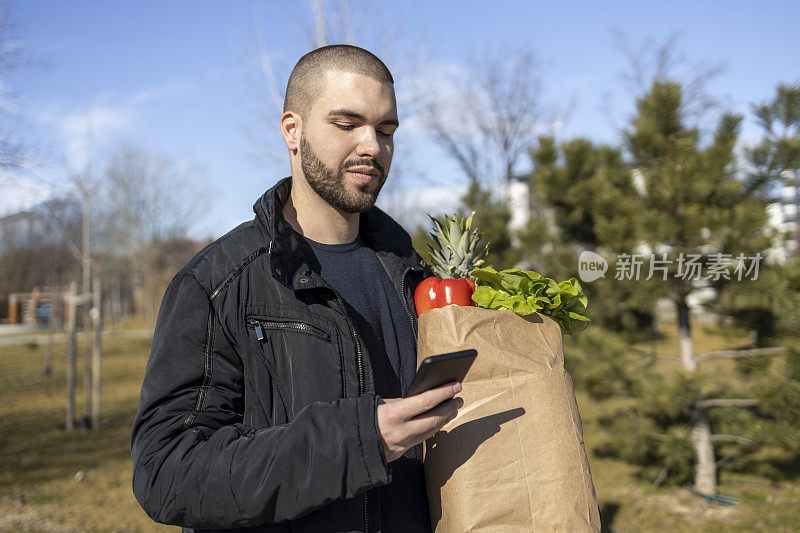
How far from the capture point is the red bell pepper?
1.70m

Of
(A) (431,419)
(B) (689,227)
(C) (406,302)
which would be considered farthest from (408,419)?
(B) (689,227)

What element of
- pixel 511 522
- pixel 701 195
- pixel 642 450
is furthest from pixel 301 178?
pixel 642 450

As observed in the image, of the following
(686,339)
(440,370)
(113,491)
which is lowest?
(113,491)

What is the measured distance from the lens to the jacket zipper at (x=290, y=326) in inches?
59.1

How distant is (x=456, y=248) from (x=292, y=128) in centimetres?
→ 69

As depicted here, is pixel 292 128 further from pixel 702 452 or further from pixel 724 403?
pixel 702 452

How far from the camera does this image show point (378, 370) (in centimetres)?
Answer: 168

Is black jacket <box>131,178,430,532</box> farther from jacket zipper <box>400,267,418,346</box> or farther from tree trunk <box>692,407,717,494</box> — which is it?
tree trunk <box>692,407,717,494</box>

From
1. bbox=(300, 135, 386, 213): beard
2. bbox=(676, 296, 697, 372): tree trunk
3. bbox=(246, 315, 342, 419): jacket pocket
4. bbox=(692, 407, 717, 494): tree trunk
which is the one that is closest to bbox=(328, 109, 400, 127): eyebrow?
bbox=(300, 135, 386, 213): beard

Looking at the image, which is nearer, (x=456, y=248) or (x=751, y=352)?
(x=456, y=248)

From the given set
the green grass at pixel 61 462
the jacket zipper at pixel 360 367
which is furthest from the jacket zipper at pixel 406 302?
the green grass at pixel 61 462

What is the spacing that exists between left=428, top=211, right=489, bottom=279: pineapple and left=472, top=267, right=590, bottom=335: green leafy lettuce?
251mm

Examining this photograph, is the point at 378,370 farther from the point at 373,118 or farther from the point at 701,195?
the point at 701,195

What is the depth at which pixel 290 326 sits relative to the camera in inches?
60.0
